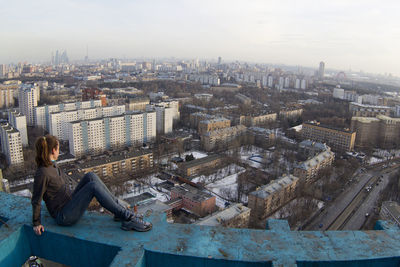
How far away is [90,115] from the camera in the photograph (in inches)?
347

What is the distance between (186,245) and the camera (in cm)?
64

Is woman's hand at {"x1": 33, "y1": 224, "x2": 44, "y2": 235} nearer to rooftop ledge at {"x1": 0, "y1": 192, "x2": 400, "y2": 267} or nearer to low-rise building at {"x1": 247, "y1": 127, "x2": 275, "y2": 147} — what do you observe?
rooftop ledge at {"x1": 0, "y1": 192, "x2": 400, "y2": 267}

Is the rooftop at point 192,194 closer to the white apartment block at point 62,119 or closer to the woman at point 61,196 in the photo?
the woman at point 61,196

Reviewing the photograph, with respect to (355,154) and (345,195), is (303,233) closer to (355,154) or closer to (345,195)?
(345,195)

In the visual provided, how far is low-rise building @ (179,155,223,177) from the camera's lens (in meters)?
5.71

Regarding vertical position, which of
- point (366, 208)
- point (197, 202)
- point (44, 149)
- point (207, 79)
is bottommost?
point (366, 208)

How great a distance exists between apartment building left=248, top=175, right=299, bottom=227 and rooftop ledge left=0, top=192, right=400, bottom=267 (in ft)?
11.6

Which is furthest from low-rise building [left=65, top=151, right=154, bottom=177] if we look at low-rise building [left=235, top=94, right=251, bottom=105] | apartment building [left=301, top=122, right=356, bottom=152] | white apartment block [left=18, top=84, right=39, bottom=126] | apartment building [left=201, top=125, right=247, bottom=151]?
low-rise building [left=235, top=94, right=251, bottom=105]

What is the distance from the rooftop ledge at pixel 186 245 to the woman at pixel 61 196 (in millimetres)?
23

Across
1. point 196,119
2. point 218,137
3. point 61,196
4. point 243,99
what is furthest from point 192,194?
point 243,99

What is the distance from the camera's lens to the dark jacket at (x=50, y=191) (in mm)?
694

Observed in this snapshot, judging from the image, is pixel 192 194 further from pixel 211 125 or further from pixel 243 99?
pixel 243 99

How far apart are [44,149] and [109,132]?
6626 millimetres

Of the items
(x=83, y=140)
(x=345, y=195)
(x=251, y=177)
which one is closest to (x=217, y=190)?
(x=251, y=177)
